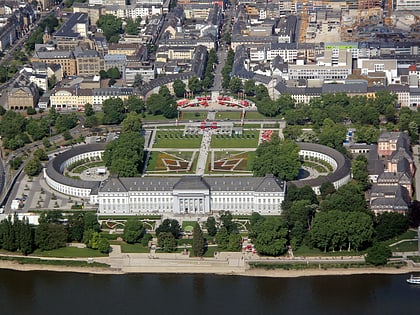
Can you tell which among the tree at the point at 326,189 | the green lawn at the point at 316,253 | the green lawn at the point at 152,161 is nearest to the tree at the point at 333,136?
the tree at the point at 326,189

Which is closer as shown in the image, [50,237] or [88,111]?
[50,237]

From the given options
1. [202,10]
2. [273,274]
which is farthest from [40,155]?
[202,10]

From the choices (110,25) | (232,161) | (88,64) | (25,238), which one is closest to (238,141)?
(232,161)

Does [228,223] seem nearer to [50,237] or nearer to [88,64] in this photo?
[50,237]

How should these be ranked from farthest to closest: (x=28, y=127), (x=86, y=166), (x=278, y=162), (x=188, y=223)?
(x=28, y=127)
(x=86, y=166)
(x=278, y=162)
(x=188, y=223)

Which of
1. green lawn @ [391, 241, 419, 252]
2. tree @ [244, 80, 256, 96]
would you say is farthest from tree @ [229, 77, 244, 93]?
green lawn @ [391, 241, 419, 252]
